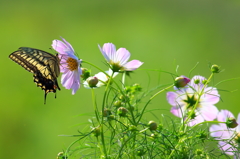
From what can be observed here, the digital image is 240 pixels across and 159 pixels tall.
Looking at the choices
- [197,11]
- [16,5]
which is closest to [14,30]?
[16,5]

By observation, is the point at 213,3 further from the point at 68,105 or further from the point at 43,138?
the point at 43,138

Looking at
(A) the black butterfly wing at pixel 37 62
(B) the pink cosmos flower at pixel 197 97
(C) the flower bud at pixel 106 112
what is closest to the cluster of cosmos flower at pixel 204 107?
(B) the pink cosmos flower at pixel 197 97

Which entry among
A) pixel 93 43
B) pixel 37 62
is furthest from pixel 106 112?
pixel 93 43

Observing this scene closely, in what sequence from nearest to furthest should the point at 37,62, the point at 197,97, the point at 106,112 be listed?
the point at 106,112 → the point at 197,97 → the point at 37,62

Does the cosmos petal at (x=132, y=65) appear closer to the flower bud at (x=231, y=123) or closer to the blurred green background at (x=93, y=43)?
the flower bud at (x=231, y=123)

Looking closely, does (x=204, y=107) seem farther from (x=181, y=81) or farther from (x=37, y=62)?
(x=37, y=62)
